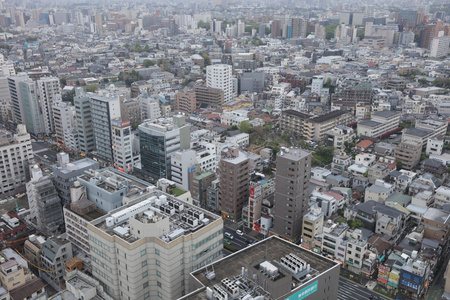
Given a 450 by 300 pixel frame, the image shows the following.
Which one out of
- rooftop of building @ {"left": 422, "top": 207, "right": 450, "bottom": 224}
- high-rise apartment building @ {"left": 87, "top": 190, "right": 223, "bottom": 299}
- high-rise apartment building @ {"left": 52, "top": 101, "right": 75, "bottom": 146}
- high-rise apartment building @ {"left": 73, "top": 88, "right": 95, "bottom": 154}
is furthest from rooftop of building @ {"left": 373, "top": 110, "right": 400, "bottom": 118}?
high-rise apartment building @ {"left": 52, "top": 101, "right": 75, "bottom": 146}

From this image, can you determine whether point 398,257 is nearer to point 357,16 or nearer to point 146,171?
point 146,171

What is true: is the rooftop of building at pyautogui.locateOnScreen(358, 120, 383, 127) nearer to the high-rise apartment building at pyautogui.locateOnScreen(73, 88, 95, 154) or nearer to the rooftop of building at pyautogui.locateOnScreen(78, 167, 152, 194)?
the rooftop of building at pyautogui.locateOnScreen(78, 167, 152, 194)

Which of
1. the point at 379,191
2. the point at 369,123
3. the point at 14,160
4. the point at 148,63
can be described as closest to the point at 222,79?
the point at 369,123

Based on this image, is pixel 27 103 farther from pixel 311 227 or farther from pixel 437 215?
pixel 437 215

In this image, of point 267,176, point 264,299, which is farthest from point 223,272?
point 267,176

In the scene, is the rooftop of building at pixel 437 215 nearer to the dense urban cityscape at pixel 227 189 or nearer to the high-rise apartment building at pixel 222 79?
the dense urban cityscape at pixel 227 189

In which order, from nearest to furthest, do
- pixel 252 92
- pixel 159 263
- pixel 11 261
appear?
pixel 159 263
pixel 11 261
pixel 252 92
